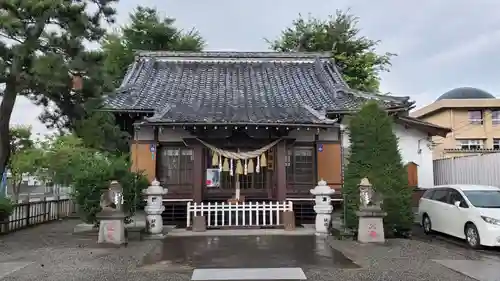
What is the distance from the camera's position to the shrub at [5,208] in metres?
12.2

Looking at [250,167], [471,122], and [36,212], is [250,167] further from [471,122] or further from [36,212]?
[471,122]

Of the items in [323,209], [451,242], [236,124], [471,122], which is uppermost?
[471,122]

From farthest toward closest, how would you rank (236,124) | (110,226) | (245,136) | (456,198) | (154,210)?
1. (245,136)
2. (236,124)
3. (154,210)
4. (456,198)
5. (110,226)

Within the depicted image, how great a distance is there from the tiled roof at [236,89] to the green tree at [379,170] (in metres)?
2.15

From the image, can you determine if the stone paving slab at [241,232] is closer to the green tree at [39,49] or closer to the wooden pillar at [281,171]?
the wooden pillar at [281,171]

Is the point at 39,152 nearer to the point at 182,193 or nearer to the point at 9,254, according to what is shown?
the point at 182,193

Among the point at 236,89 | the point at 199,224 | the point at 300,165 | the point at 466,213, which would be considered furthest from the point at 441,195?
the point at 236,89

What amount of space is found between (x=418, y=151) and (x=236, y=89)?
8033mm

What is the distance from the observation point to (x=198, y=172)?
14086 mm

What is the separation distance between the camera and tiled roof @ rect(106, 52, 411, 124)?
1431 cm

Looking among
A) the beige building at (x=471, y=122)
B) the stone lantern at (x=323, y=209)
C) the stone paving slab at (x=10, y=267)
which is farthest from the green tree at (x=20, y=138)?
the beige building at (x=471, y=122)

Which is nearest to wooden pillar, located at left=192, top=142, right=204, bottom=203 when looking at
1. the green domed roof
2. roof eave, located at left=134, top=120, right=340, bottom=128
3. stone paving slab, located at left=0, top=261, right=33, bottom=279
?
roof eave, located at left=134, top=120, right=340, bottom=128

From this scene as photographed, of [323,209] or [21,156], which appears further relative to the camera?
[21,156]

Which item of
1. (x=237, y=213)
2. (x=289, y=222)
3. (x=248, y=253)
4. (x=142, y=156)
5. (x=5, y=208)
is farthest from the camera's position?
(x=142, y=156)
